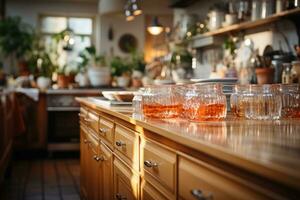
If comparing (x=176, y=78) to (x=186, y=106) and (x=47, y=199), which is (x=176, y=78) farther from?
(x=186, y=106)

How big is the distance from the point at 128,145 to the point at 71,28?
9111 mm

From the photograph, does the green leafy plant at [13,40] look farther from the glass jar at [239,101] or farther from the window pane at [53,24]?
the glass jar at [239,101]

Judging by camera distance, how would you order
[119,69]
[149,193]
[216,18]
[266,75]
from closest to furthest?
[149,193], [266,75], [216,18], [119,69]

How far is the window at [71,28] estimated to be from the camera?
33.9 feet

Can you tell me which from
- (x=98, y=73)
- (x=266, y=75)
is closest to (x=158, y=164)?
(x=266, y=75)

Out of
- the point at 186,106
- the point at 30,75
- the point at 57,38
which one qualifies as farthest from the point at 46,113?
the point at 186,106

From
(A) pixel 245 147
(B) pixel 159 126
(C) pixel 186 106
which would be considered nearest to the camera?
(A) pixel 245 147

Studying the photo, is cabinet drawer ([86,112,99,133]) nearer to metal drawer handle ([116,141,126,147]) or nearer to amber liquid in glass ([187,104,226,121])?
metal drawer handle ([116,141,126,147])

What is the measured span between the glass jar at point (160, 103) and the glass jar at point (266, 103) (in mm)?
290

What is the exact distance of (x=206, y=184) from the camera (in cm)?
99

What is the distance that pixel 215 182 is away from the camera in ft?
3.12

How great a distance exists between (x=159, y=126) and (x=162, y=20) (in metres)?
9.52

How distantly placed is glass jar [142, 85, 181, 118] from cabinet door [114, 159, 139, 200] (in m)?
0.25

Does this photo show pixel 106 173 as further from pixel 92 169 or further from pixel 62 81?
pixel 62 81
